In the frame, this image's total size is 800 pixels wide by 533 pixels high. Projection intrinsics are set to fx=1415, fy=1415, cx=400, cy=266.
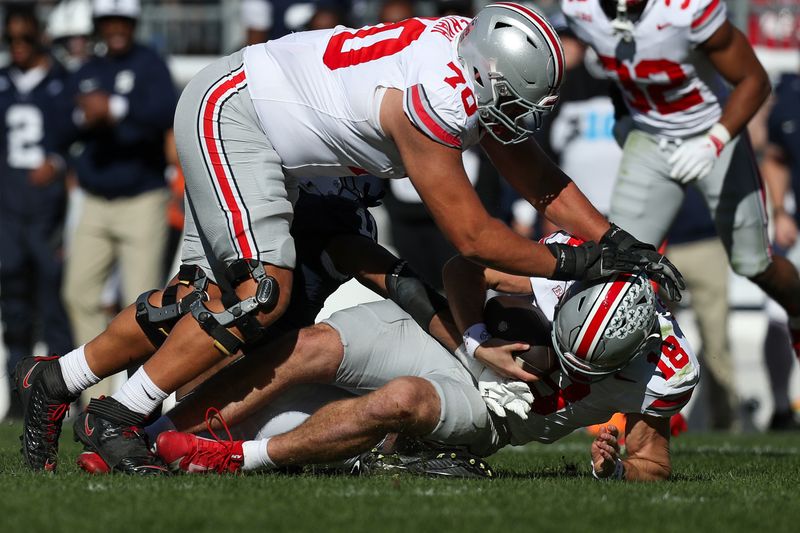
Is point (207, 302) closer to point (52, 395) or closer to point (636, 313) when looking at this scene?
point (52, 395)

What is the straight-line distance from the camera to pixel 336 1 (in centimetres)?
838

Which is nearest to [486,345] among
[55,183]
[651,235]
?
[651,235]

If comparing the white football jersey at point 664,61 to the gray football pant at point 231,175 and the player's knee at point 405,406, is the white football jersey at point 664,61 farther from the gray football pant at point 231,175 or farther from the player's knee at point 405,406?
the player's knee at point 405,406

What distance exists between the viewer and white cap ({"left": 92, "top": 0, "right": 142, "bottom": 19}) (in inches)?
313

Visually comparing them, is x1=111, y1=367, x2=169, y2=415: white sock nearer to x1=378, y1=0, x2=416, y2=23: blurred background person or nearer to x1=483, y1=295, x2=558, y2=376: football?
x1=483, y1=295, x2=558, y2=376: football

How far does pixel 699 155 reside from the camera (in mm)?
5910

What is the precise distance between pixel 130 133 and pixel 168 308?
11.4 ft

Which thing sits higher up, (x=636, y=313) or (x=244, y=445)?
(x=636, y=313)

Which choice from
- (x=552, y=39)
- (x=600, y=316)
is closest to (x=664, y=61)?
(x=552, y=39)

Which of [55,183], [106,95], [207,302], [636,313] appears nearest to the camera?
[636,313]

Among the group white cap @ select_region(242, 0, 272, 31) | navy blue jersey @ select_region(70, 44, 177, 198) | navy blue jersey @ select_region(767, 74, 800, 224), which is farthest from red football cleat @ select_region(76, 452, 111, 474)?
navy blue jersey @ select_region(767, 74, 800, 224)

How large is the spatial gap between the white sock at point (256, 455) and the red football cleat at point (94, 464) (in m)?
0.44

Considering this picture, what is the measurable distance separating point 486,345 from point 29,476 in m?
1.49

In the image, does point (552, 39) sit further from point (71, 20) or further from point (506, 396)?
point (71, 20)
